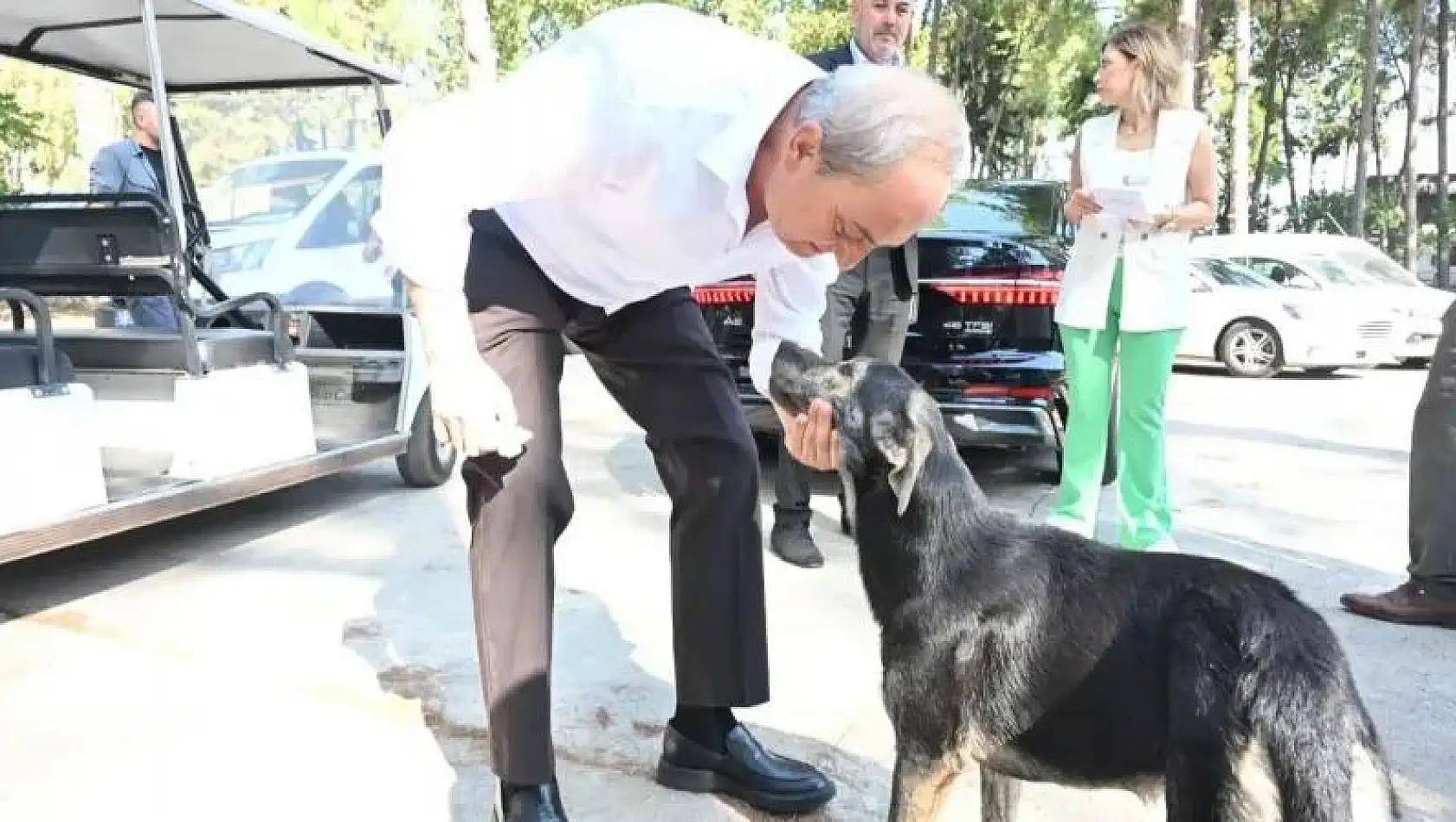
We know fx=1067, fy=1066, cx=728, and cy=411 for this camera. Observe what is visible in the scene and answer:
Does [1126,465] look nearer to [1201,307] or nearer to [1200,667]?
[1200,667]

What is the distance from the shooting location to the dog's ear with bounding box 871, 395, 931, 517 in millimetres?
2418

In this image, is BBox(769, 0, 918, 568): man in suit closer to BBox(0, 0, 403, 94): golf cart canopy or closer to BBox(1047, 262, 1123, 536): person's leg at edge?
BBox(1047, 262, 1123, 536): person's leg at edge

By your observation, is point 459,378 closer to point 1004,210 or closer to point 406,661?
point 406,661

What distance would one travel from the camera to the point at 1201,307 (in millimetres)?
13461

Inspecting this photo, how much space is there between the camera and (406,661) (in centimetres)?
383

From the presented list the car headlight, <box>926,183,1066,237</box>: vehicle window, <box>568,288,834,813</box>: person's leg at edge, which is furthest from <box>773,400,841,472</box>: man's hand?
the car headlight

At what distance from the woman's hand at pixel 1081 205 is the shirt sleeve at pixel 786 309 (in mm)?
2041

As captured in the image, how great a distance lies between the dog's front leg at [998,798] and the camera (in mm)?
2537

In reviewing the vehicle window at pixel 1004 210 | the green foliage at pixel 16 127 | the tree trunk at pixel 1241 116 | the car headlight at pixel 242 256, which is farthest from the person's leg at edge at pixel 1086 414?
the tree trunk at pixel 1241 116

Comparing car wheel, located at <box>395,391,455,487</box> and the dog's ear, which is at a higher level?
the dog's ear

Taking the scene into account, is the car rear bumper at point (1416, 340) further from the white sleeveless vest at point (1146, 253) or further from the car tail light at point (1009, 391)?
the white sleeveless vest at point (1146, 253)

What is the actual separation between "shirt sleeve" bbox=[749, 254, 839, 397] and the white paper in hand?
2.01 m

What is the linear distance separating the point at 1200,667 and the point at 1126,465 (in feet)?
Answer: 8.71

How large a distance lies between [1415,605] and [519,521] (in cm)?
348
